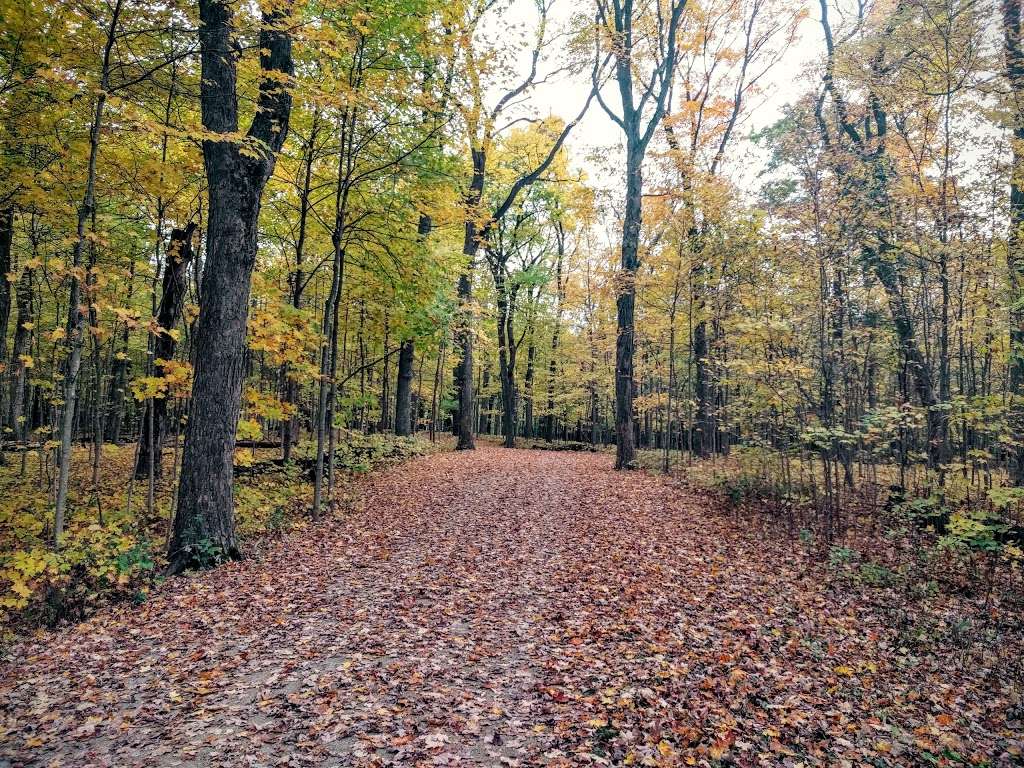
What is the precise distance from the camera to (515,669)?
14.9 feet

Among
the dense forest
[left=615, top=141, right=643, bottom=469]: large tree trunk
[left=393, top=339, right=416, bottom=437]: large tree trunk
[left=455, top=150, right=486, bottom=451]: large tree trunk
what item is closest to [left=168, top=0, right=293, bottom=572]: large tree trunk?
the dense forest

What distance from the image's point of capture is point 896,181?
9.76 metres

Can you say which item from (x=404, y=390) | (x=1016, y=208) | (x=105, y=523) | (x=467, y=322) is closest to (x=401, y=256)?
(x=467, y=322)

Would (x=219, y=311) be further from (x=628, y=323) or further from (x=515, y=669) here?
(x=628, y=323)

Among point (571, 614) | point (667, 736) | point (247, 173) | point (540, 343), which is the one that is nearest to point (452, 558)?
point (571, 614)

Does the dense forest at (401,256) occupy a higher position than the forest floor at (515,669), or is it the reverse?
the dense forest at (401,256)

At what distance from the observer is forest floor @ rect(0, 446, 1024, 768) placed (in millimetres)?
3525

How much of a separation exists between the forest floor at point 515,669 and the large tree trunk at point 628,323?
27.3 ft

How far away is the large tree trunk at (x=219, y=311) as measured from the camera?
6918mm

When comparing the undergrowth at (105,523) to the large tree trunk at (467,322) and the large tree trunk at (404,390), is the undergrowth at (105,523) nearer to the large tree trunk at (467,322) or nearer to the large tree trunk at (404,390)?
the large tree trunk at (404,390)

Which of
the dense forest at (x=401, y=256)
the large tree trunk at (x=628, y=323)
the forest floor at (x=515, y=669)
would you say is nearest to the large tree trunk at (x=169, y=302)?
the dense forest at (x=401, y=256)

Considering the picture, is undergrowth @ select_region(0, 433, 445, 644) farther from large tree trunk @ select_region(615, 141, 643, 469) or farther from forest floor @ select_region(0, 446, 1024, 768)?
large tree trunk @ select_region(615, 141, 643, 469)

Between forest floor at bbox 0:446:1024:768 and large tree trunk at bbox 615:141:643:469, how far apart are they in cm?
831

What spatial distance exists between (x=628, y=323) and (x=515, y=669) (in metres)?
13.0
